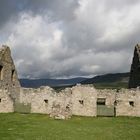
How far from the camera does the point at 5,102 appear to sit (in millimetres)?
47938

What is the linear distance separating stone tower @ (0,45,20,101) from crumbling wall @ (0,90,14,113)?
2073 millimetres

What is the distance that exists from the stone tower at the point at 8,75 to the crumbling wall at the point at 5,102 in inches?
81.6

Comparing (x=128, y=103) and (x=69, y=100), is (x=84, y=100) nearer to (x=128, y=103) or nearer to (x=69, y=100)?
(x=69, y=100)

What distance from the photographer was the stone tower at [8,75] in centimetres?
5128

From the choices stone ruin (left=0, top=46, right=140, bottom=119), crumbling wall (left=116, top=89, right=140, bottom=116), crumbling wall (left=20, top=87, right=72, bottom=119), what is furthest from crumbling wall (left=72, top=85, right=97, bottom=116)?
crumbling wall (left=116, top=89, right=140, bottom=116)

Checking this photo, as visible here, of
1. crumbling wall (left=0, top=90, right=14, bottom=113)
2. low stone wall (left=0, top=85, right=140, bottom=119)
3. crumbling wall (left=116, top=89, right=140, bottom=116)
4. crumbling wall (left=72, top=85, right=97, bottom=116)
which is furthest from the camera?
crumbling wall (left=72, top=85, right=97, bottom=116)

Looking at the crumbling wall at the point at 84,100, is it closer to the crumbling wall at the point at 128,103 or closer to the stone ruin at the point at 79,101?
the stone ruin at the point at 79,101

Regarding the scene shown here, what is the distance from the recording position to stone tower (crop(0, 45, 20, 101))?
168 ft

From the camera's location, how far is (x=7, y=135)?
1096 inches

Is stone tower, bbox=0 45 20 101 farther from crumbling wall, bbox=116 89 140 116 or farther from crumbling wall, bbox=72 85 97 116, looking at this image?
crumbling wall, bbox=116 89 140 116

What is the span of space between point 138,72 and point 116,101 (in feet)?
25.6

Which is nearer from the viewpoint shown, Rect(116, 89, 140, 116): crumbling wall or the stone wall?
Rect(116, 89, 140, 116): crumbling wall

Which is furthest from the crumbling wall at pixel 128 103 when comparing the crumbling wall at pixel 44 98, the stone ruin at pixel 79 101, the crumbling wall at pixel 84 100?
the crumbling wall at pixel 44 98

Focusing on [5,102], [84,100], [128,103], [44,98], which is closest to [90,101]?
[84,100]
